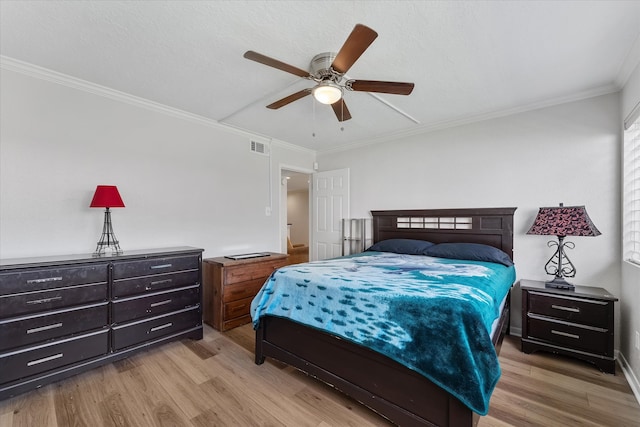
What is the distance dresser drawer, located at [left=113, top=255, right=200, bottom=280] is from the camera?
245cm

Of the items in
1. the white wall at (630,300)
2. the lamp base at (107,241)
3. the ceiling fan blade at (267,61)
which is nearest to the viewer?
the ceiling fan blade at (267,61)

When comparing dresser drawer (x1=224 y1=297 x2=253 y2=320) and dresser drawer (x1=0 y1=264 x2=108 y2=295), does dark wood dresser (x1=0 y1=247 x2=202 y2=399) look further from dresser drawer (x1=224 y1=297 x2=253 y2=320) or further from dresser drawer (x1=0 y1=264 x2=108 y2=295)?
dresser drawer (x1=224 y1=297 x2=253 y2=320)

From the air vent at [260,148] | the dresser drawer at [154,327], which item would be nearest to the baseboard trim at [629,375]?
the dresser drawer at [154,327]

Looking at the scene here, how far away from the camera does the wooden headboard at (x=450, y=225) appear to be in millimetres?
3242

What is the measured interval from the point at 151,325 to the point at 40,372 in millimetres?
755

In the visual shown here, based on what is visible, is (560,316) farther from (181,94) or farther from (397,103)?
(181,94)

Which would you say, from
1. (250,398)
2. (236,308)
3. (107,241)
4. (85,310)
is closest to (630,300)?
(250,398)

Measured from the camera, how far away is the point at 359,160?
4.64 metres

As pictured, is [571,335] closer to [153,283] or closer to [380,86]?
[380,86]

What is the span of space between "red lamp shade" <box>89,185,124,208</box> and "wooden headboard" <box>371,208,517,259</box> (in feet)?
10.8

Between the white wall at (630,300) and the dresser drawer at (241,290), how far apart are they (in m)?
3.54

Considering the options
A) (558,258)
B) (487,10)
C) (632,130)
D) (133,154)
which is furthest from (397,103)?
(133,154)

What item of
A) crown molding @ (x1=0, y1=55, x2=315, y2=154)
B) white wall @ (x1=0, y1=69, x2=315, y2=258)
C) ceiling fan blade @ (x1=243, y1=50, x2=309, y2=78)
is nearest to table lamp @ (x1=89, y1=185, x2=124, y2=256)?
white wall @ (x1=0, y1=69, x2=315, y2=258)

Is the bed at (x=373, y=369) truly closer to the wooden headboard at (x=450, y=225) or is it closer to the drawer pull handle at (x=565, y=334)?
the wooden headboard at (x=450, y=225)
